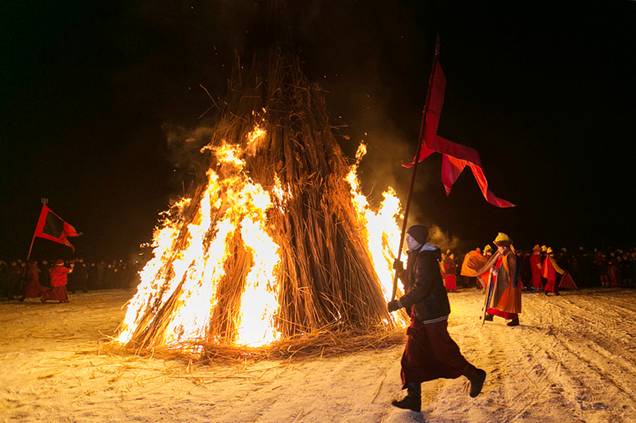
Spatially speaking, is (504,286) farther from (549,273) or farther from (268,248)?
(549,273)

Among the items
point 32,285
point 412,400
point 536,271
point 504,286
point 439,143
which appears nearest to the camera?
point 412,400

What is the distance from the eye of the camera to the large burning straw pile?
6.64m

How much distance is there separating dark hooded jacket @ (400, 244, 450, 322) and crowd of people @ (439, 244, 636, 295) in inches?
400

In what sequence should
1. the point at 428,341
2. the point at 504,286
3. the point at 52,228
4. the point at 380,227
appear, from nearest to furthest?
1. the point at 428,341
2. the point at 504,286
3. the point at 380,227
4. the point at 52,228

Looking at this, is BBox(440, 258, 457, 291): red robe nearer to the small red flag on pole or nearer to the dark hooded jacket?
the small red flag on pole

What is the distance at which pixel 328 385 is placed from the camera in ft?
15.8

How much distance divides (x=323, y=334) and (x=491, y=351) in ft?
7.45

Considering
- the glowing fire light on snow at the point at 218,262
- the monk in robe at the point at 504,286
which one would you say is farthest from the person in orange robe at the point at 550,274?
the glowing fire light on snow at the point at 218,262

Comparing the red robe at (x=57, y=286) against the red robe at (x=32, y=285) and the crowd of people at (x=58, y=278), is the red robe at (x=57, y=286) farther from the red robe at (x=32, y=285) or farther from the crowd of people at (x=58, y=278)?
the red robe at (x=32, y=285)

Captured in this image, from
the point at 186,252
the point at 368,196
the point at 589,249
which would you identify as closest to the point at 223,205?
the point at 186,252

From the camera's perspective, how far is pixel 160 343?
651 cm

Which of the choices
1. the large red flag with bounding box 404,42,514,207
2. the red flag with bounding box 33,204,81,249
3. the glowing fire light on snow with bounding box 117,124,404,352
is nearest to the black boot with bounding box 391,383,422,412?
the large red flag with bounding box 404,42,514,207

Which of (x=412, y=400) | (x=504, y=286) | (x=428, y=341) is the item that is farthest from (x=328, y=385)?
(x=504, y=286)

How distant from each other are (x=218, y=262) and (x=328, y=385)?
291 cm
